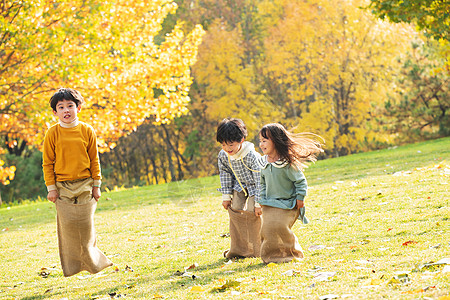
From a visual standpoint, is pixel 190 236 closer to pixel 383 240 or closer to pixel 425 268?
pixel 383 240

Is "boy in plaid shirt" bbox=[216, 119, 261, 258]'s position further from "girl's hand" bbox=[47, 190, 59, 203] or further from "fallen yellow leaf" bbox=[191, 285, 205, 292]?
"girl's hand" bbox=[47, 190, 59, 203]

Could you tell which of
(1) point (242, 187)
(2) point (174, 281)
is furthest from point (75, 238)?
(1) point (242, 187)

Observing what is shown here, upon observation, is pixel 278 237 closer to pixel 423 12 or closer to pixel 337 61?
pixel 423 12

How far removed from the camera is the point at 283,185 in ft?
17.2

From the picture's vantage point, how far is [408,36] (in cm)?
2828

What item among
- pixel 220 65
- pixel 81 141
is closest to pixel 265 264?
pixel 81 141

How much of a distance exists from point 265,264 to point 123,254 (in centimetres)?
219

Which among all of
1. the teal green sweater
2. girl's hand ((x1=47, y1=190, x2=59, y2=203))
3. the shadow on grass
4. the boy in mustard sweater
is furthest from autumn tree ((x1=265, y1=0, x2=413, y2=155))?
girl's hand ((x1=47, y1=190, x2=59, y2=203))

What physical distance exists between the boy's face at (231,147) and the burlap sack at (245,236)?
59 cm

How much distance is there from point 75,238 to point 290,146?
6.91 feet

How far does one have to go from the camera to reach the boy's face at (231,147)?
5527 millimetres

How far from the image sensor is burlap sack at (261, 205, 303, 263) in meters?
5.11

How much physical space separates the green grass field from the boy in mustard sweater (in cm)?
32

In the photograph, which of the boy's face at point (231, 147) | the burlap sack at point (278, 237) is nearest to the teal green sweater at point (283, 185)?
the burlap sack at point (278, 237)
